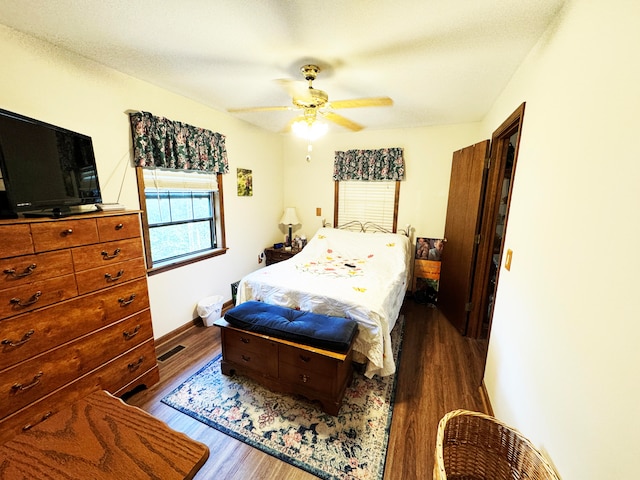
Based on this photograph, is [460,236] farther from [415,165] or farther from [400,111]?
[400,111]

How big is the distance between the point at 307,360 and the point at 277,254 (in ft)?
7.82

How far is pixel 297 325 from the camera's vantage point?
6.11 feet

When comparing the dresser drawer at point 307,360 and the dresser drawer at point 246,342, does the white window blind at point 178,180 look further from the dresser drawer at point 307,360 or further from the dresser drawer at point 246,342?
the dresser drawer at point 307,360

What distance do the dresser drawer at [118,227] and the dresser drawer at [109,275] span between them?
18 cm

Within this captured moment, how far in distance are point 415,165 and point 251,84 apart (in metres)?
2.43

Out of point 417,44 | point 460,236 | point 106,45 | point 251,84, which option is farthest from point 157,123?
point 460,236

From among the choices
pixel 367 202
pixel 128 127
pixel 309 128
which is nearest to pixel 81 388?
pixel 128 127

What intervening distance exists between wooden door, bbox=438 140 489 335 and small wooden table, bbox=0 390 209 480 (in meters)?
2.86

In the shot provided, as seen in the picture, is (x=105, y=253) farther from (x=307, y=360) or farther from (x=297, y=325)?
(x=307, y=360)

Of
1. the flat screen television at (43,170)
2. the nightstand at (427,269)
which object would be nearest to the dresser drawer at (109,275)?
the flat screen television at (43,170)

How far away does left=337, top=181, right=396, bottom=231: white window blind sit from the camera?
3.86 meters

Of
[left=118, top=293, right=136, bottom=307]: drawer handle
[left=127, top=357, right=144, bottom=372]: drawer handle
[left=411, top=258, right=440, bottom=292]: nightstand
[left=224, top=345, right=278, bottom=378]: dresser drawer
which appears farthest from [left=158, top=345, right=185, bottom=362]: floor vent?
[left=411, top=258, right=440, bottom=292]: nightstand

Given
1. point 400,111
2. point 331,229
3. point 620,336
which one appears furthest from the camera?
point 331,229

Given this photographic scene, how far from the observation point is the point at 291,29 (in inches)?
58.1
